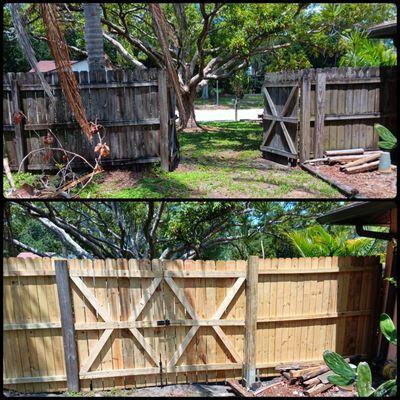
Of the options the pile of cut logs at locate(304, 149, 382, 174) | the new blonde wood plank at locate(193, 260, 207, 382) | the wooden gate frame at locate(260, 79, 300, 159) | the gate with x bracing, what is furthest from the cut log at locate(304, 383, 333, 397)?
the wooden gate frame at locate(260, 79, 300, 159)

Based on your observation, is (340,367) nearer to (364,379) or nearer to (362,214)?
→ (364,379)

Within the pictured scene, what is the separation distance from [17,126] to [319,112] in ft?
14.3

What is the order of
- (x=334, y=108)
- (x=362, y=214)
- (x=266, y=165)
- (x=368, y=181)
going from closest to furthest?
(x=362, y=214)
(x=368, y=181)
(x=334, y=108)
(x=266, y=165)

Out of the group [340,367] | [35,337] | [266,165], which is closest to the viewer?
[340,367]

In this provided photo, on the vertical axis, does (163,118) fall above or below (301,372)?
above

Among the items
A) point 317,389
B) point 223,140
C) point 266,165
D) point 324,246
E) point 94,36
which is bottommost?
point 317,389

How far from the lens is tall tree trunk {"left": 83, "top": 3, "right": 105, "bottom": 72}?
17.3 ft

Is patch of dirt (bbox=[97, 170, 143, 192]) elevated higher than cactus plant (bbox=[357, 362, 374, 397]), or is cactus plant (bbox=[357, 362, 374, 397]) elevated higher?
patch of dirt (bbox=[97, 170, 143, 192])

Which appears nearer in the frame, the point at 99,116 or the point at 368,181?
the point at 368,181

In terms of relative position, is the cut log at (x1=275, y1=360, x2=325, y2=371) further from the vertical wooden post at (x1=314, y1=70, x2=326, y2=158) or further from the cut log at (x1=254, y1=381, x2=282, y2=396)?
the vertical wooden post at (x1=314, y1=70, x2=326, y2=158)

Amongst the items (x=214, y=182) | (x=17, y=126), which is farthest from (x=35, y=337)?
(x=17, y=126)

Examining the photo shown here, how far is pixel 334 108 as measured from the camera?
610 cm

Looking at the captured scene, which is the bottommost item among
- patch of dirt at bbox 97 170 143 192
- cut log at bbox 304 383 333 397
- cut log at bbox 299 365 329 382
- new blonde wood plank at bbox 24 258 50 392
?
cut log at bbox 304 383 333 397

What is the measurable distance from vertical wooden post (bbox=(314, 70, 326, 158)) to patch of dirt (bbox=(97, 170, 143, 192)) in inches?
108
